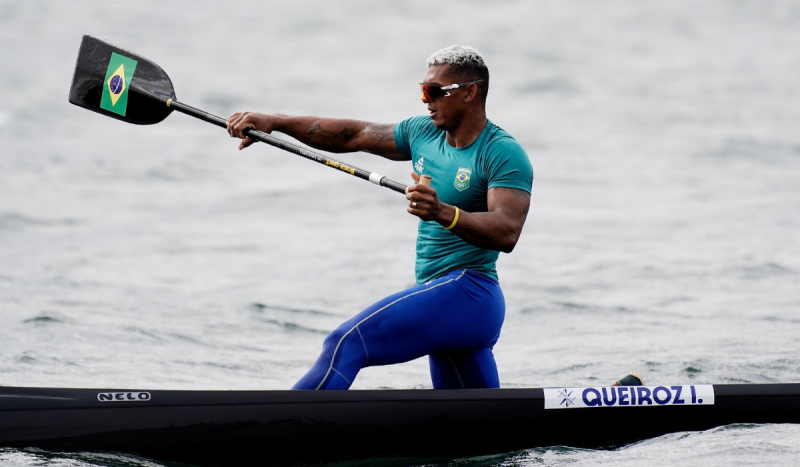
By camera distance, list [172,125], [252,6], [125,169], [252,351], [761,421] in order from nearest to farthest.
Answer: [761,421] < [252,351] < [125,169] < [172,125] < [252,6]

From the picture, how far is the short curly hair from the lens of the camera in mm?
4539

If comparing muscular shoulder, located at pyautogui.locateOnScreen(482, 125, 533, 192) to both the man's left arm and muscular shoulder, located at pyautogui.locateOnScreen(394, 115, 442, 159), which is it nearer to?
the man's left arm

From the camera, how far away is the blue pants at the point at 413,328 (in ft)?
14.4

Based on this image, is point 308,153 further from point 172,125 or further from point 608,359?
point 172,125

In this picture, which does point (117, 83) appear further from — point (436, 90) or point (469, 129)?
point (469, 129)

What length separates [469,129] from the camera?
456 cm

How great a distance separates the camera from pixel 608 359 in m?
8.33

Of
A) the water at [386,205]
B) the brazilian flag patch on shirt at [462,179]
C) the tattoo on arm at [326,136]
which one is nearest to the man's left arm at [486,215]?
the brazilian flag patch on shirt at [462,179]

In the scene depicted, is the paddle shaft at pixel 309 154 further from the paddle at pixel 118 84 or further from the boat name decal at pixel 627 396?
the boat name decal at pixel 627 396

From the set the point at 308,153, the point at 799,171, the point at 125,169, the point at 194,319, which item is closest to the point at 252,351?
the point at 194,319

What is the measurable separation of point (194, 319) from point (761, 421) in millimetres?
6597

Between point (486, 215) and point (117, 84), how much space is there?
254 centimetres

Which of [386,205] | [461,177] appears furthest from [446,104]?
[386,205]

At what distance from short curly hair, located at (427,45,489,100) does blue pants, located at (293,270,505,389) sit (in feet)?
2.86
